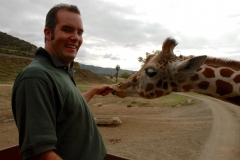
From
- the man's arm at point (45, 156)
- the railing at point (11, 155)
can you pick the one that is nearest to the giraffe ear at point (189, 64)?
the railing at point (11, 155)

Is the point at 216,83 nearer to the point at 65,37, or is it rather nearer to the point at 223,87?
the point at 223,87

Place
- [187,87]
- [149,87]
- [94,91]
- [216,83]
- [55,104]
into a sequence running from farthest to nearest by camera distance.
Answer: [149,87] → [187,87] → [216,83] → [94,91] → [55,104]

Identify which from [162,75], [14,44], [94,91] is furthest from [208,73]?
[14,44]

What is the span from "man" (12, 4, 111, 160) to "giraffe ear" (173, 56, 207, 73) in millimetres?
2199

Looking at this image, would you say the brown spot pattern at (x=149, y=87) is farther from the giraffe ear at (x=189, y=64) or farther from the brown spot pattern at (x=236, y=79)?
the brown spot pattern at (x=236, y=79)

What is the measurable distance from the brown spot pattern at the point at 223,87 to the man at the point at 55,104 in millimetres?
2652

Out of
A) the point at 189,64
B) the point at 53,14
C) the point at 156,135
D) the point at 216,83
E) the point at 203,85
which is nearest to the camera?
the point at 53,14

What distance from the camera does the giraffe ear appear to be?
346 cm

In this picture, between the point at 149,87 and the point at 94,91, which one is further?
the point at 149,87

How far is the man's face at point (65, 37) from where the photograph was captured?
6.02ft

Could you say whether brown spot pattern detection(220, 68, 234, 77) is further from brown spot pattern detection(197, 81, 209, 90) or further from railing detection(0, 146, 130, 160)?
railing detection(0, 146, 130, 160)

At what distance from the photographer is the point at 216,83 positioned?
12.4ft

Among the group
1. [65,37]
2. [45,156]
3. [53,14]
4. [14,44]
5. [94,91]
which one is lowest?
[45,156]

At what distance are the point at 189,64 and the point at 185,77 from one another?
0.37 m
